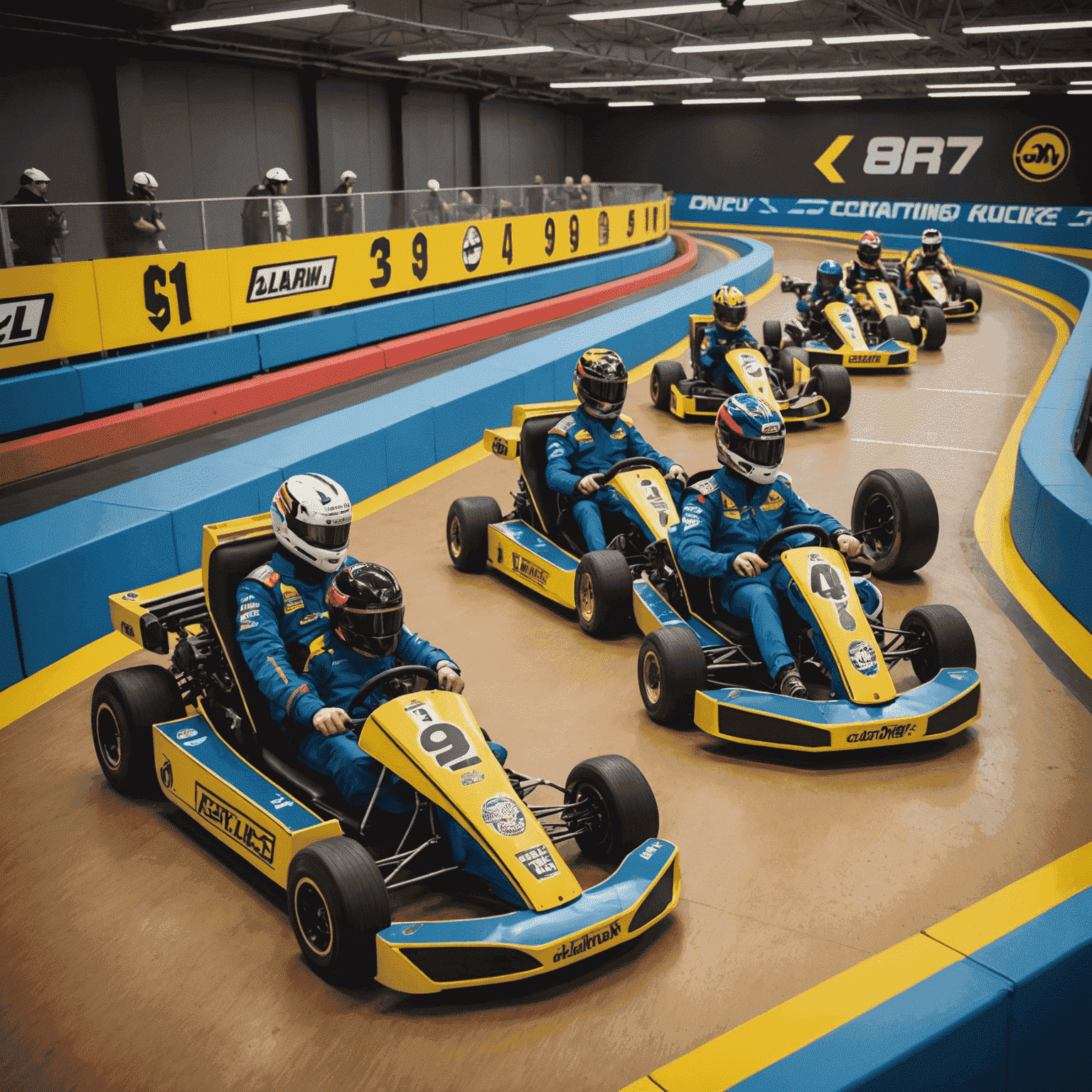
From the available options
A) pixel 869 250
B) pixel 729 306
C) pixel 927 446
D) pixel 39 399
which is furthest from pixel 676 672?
pixel 869 250

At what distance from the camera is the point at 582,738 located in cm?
486

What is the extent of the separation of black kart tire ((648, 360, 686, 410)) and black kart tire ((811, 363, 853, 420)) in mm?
1351

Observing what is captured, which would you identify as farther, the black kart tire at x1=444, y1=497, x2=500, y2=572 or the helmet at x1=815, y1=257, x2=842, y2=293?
the helmet at x1=815, y1=257, x2=842, y2=293

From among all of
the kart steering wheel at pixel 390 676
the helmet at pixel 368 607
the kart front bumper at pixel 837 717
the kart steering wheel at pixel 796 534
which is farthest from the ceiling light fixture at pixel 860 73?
the kart steering wheel at pixel 390 676

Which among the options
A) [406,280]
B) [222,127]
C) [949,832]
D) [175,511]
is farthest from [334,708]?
[222,127]

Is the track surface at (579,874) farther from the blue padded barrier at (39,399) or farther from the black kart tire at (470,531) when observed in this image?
the blue padded barrier at (39,399)

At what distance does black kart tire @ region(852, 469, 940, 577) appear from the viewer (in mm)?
6332

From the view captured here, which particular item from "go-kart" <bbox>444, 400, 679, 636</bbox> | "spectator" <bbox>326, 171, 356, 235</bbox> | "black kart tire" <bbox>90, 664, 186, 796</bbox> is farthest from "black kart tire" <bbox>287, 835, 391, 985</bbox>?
"spectator" <bbox>326, 171, 356, 235</bbox>

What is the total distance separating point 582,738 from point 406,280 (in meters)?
10.4

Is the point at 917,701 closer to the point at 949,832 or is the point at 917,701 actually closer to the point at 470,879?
the point at 949,832

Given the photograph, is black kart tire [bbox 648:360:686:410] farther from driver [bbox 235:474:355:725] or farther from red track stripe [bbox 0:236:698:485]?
driver [bbox 235:474:355:725]

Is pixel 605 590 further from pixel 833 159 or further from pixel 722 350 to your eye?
pixel 833 159

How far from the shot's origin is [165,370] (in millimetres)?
10039

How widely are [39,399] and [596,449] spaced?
503cm
